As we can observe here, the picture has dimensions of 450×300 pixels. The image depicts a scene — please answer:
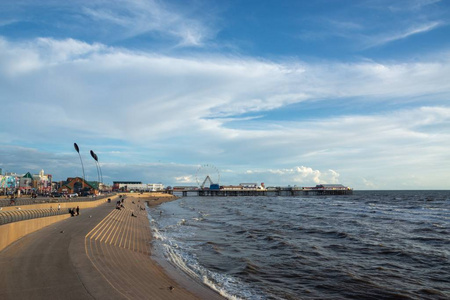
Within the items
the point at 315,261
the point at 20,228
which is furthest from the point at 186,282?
the point at 20,228

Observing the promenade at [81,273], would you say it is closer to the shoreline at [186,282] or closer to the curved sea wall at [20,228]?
the shoreline at [186,282]

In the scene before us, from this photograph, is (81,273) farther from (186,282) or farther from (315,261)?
(315,261)

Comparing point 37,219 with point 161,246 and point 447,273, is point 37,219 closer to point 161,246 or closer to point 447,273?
point 161,246

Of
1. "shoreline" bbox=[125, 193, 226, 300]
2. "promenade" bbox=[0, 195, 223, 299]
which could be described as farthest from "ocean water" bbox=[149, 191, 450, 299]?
"promenade" bbox=[0, 195, 223, 299]

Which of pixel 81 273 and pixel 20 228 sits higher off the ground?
pixel 20 228

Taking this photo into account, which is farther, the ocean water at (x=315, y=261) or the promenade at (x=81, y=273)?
the ocean water at (x=315, y=261)

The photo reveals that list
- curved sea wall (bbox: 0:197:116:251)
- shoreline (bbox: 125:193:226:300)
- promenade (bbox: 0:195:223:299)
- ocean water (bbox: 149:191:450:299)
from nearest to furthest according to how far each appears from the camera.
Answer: promenade (bbox: 0:195:223:299) < shoreline (bbox: 125:193:226:300) < ocean water (bbox: 149:191:450:299) < curved sea wall (bbox: 0:197:116:251)

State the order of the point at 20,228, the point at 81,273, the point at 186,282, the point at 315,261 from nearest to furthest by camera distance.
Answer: the point at 81,273, the point at 186,282, the point at 20,228, the point at 315,261

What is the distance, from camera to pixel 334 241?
2812 cm

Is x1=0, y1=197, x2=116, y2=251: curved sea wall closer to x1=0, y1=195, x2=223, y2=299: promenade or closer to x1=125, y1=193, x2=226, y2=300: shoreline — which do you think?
x1=0, y1=195, x2=223, y2=299: promenade

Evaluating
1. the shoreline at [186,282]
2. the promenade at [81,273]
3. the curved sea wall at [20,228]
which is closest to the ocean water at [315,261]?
the shoreline at [186,282]

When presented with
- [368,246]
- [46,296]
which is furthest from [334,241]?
[46,296]

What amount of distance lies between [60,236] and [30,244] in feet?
7.96

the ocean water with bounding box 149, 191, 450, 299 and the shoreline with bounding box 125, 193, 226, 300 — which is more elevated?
the shoreline with bounding box 125, 193, 226, 300
